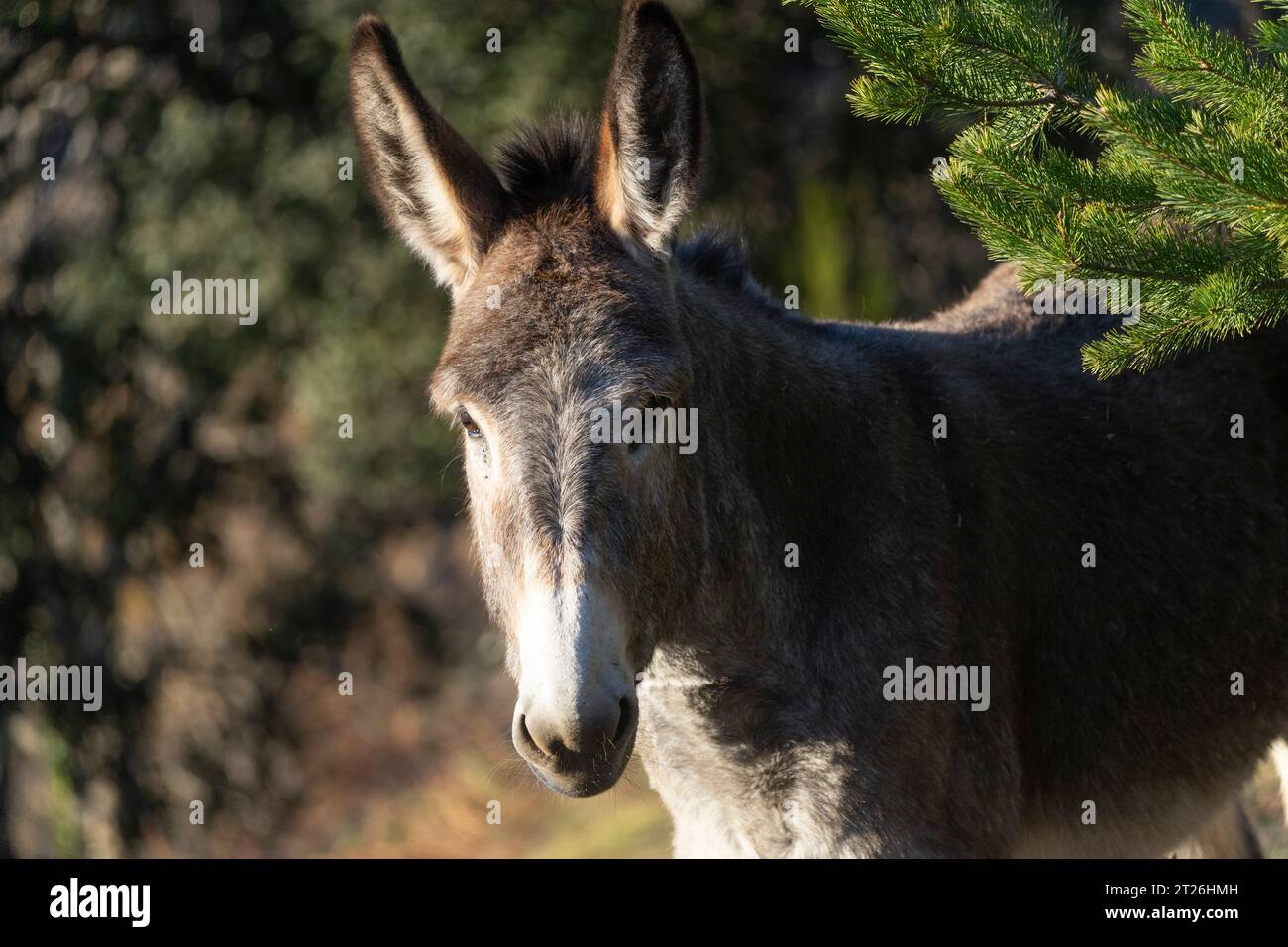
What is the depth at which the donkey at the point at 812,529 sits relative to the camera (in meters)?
3.43

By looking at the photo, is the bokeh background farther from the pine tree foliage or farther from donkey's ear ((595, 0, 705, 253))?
the pine tree foliage

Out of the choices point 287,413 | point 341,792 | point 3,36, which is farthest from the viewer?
point 341,792

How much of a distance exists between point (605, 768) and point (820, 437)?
137cm

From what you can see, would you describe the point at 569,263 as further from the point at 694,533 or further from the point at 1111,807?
the point at 1111,807

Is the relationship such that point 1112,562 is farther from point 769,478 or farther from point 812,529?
point 769,478

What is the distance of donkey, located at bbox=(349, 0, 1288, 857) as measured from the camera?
3.43 m

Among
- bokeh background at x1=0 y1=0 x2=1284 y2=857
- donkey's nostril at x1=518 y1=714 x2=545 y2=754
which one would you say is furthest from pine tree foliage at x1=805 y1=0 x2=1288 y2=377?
bokeh background at x1=0 y1=0 x2=1284 y2=857

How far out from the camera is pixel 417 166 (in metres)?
4.05

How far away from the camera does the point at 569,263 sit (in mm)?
3684

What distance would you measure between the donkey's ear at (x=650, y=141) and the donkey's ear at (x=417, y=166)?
359 millimetres

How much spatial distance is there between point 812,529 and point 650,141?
3.96ft

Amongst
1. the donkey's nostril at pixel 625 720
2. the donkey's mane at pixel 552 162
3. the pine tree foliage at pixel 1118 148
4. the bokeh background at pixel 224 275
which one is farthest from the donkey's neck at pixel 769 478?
the bokeh background at pixel 224 275
